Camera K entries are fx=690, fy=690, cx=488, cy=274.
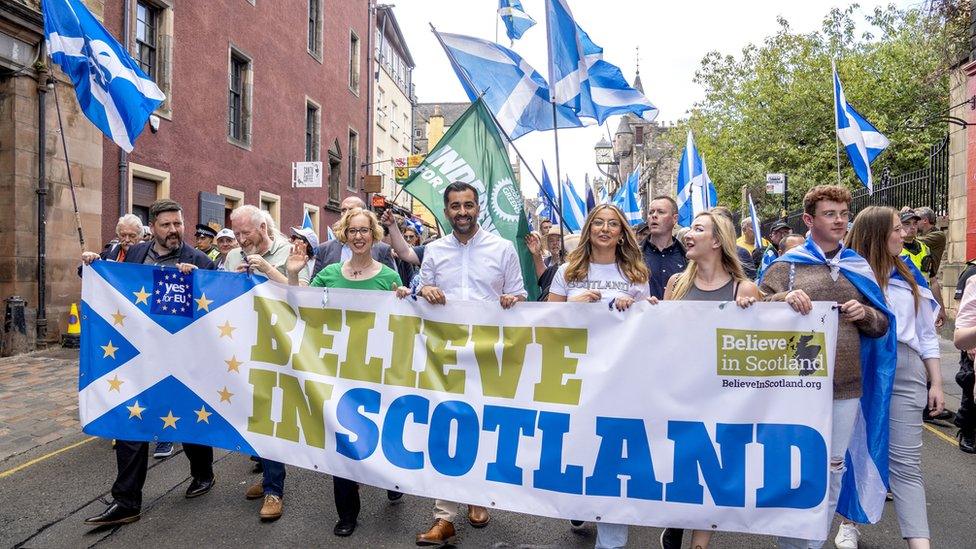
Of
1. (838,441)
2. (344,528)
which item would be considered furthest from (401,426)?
(838,441)

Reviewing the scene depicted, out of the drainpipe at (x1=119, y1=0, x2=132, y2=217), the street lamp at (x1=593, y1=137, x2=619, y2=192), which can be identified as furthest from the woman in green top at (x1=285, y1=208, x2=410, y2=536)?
the street lamp at (x1=593, y1=137, x2=619, y2=192)

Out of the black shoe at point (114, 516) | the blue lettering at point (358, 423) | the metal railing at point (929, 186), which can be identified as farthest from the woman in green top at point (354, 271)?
the metal railing at point (929, 186)

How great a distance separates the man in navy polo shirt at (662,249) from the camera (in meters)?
5.08

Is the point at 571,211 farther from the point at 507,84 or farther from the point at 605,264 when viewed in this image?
the point at 605,264

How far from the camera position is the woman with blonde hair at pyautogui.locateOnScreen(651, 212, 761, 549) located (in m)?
3.46

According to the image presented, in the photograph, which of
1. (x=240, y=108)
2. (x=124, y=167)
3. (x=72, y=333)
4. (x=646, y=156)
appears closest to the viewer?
(x=72, y=333)

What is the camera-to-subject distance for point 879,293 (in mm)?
3279

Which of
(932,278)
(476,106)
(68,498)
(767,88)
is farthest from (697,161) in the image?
(767,88)

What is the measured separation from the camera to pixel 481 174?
17.2ft

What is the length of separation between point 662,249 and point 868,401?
2.04 m

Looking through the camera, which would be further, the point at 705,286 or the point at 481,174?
the point at 481,174

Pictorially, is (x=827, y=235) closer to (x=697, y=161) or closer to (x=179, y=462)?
(x=179, y=462)

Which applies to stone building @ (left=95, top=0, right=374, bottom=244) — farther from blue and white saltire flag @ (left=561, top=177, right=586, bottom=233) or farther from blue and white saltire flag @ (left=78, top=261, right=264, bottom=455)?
blue and white saltire flag @ (left=78, top=261, right=264, bottom=455)

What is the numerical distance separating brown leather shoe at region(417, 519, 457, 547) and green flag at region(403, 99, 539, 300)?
211 centimetres
